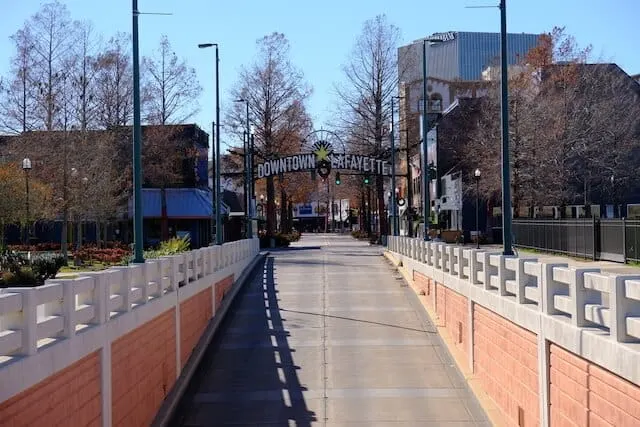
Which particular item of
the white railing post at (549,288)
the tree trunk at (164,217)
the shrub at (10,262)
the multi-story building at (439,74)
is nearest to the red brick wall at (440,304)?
the multi-story building at (439,74)

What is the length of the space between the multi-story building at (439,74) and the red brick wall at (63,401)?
71.1ft

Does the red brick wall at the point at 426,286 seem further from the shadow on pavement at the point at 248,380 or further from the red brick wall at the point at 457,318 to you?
the shadow on pavement at the point at 248,380

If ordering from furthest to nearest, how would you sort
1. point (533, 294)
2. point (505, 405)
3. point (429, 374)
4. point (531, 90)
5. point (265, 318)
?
point (531, 90), point (265, 318), point (429, 374), point (505, 405), point (533, 294)

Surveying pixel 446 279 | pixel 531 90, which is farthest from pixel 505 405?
pixel 531 90

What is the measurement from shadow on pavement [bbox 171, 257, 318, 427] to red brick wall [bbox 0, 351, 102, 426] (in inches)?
203

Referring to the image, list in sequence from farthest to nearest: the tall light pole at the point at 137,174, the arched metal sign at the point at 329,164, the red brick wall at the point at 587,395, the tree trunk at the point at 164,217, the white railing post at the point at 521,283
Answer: the tree trunk at the point at 164,217, the arched metal sign at the point at 329,164, the tall light pole at the point at 137,174, the white railing post at the point at 521,283, the red brick wall at the point at 587,395

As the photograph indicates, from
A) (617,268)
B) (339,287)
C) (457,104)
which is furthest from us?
(457,104)

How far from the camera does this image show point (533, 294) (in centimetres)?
1238

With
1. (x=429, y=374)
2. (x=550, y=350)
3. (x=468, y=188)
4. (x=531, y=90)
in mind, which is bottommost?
(x=429, y=374)

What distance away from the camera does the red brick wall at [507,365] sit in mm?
12047

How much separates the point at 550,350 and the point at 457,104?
6246cm

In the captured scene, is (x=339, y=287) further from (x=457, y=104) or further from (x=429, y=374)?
(x=457, y=104)

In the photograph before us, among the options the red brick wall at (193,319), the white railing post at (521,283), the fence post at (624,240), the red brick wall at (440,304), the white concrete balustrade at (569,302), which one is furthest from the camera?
the fence post at (624,240)

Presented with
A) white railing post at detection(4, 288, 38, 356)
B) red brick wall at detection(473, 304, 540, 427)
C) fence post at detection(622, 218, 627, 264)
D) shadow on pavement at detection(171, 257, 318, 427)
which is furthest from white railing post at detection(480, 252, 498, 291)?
fence post at detection(622, 218, 627, 264)
